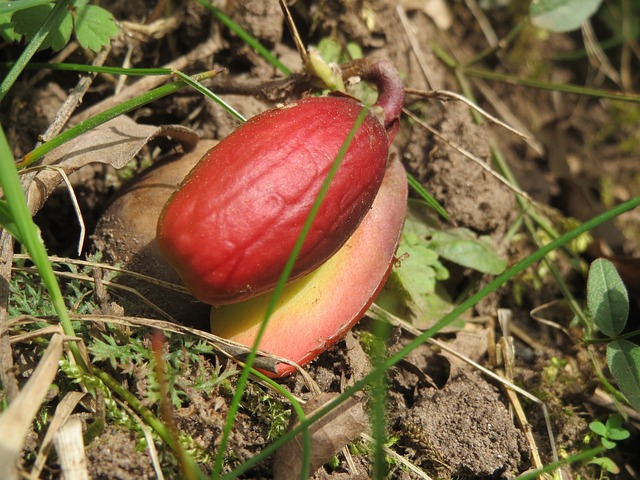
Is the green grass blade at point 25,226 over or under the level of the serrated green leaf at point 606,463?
over

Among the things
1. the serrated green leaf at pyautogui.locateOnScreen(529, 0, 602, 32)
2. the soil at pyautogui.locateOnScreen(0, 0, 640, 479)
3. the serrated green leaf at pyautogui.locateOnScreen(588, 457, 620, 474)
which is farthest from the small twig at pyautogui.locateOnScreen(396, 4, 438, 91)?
the serrated green leaf at pyautogui.locateOnScreen(588, 457, 620, 474)

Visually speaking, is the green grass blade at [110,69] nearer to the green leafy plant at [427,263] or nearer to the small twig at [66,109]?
the small twig at [66,109]

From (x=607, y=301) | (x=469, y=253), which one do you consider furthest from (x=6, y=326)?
(x=607, y=301)

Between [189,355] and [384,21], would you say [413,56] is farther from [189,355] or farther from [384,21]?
[189,355]

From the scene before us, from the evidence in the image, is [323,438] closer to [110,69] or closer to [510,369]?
[510,369]

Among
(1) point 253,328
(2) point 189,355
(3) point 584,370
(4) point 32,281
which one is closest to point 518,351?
(3) point 584,370

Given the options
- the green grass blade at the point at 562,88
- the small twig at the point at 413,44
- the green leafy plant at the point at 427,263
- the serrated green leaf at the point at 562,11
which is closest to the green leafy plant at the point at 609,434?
the green leafy plant at the point at 427,263
